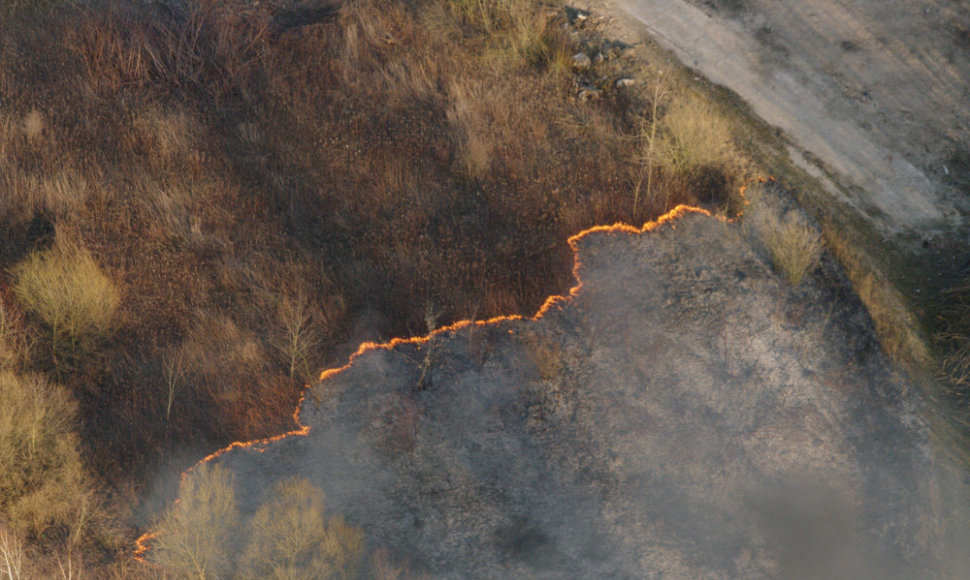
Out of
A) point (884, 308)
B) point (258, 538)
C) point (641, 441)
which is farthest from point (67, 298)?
point (884, 308)

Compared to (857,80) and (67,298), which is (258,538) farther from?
(857,80)

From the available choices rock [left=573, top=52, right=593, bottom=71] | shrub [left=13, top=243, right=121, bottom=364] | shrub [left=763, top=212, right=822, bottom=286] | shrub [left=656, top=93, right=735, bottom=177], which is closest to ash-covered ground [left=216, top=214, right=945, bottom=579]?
shrub [left=763, top=212, right=822, bottom=286]

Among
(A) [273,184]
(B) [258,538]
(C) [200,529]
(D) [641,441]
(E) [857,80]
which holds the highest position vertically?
(E) [857,80]

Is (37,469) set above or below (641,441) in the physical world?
below

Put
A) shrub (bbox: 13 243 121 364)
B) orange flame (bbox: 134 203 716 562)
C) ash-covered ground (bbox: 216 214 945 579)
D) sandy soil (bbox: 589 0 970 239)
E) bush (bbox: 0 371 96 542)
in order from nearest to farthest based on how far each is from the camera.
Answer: ash-covered ground (bbox: 216 214 945 579) → bush (bbox: 0 371 96 542) → orange flame (bbox: 134 203 716 562) → shrub (bbox: 13 243 121 364) → sandy soil (bbox: 589 0 970 239)

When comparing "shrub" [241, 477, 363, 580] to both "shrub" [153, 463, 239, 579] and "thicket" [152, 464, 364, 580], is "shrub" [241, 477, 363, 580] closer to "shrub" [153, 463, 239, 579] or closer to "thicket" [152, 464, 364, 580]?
"thicket" [152, 464, 364, 580]

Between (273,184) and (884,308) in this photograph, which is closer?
(884,308)

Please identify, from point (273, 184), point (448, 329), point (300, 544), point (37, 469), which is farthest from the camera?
point (273, 184)
